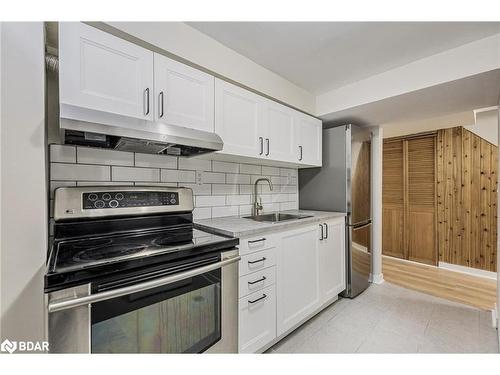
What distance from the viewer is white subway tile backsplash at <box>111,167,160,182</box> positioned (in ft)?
4.89

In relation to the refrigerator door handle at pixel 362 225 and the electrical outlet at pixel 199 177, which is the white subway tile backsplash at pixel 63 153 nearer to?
the electrical outlet at pixel 199 177

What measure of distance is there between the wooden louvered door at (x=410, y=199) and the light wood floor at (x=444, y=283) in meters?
0.31

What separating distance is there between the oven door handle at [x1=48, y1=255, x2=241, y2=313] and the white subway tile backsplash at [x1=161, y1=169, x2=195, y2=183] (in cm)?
80

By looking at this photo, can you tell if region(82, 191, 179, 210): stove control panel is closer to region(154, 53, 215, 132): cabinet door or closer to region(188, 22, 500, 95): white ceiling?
region(154, 53, 215, 132): cabinet door

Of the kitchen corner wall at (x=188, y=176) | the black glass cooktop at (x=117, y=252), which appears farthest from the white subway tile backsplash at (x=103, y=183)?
the black glass cooktop at (x=117, y=252)

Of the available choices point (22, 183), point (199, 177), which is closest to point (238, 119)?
point (199, 177)

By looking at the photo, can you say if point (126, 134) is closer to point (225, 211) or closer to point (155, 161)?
point (155, 161)

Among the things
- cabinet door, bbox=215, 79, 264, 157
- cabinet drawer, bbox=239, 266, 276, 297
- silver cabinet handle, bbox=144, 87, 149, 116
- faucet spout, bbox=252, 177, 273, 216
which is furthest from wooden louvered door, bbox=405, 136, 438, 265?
silver cabinet handle, bbox=144, 87, 149, 116

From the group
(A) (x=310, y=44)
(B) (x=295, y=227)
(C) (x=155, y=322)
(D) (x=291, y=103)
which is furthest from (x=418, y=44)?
(C) (x=155, y=322)

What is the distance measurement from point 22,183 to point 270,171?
1.94m

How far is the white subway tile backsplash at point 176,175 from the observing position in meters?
1.69

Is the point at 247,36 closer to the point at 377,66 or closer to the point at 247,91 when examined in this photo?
the point at 247,91

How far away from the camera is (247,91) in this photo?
1.81 metres

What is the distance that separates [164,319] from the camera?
104 cm
